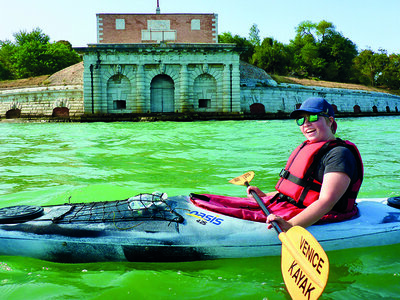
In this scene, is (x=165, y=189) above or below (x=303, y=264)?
below

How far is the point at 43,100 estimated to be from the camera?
965 inches

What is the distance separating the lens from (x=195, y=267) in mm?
2662

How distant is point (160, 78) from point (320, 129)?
21.8m

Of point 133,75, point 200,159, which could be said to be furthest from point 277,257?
point 133,75

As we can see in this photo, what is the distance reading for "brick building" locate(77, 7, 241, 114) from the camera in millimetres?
22812

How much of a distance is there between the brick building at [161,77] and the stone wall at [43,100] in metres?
1.42

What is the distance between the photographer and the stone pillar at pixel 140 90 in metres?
23.0

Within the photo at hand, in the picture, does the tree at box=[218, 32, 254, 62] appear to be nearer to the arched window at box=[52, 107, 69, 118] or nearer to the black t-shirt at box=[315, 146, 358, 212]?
the arched window at box=[52, 107, 69, 118]

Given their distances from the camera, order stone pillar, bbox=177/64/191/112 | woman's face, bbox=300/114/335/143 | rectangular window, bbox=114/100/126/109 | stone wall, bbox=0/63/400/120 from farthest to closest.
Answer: rectangular window, bbox=114/100/126/109, stone wall, bbox=0/63/400/120, stone pillar, bbox=177/64/191/112, woman's face, bbox=300/114/335/143

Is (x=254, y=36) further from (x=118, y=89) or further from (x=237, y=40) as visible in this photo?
(x=118, y=89)

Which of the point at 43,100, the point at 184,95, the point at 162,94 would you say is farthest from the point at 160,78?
the point at 43,100

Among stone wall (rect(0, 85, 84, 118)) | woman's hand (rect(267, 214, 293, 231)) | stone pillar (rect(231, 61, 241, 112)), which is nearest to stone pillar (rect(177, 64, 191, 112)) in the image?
stone pillar (rect(231, 61, 241, 112))

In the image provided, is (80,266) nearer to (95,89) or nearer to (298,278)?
(298,278)

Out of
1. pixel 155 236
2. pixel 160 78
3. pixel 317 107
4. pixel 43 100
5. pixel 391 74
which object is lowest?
pixel 155 236
